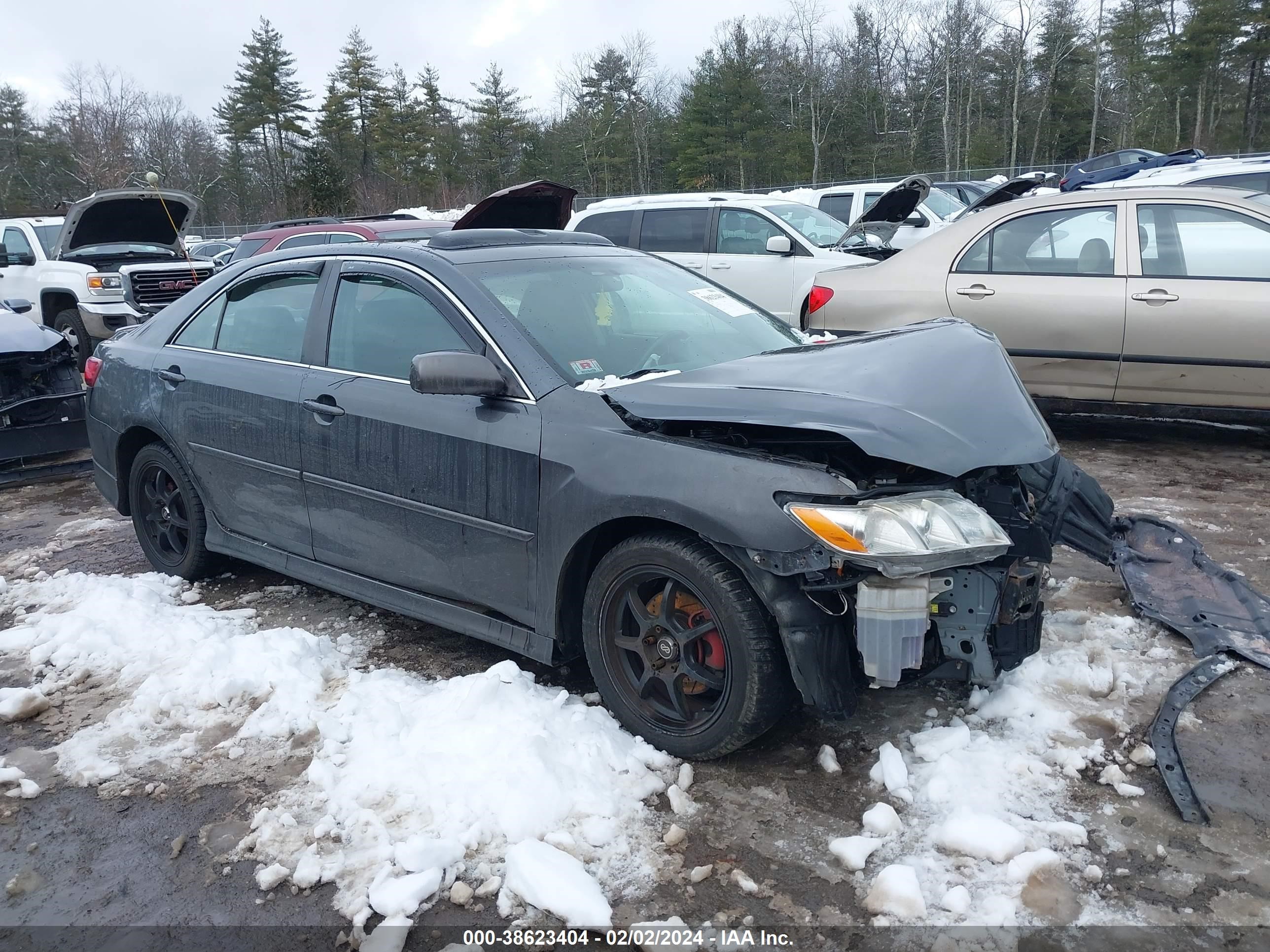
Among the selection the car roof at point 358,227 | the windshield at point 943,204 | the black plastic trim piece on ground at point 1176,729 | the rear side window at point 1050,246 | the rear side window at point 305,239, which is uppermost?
the windshield at point 943,204

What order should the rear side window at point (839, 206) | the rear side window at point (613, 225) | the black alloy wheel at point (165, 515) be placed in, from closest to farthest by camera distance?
the black alloy wheel at point (165, 515), the rear side window at point (613, 225), the rear side window at point (839, 206)

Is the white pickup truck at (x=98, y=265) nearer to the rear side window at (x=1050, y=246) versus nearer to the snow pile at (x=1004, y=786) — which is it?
the rear side window at (x=1050, y=246)

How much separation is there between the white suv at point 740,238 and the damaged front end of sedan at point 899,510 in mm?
5859

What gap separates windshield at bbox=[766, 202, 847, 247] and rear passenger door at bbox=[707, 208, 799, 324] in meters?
0.26

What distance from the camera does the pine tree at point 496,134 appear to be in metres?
45.9

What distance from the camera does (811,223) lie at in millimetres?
10375

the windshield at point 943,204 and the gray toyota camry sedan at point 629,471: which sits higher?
the windshield at point 943,204

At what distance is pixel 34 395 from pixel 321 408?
4617 mm

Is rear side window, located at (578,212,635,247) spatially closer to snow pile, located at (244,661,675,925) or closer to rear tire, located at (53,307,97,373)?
rear tire, located at (53,307,97,373)

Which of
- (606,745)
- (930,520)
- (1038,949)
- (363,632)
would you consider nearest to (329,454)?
(363,632)

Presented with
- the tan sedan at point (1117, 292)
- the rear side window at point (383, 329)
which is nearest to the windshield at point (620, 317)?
the rear side window at point (383, 329)

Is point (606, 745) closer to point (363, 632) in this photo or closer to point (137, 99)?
point (363, 632)

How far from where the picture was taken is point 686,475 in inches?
112

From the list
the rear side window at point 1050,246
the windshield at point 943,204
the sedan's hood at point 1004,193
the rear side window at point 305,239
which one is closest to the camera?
the rear side window at point 1050,246
